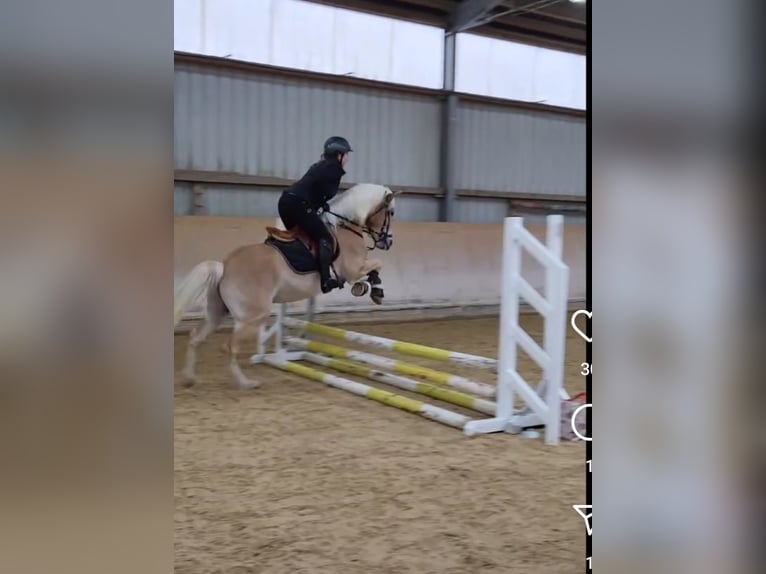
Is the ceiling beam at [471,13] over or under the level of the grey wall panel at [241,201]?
over

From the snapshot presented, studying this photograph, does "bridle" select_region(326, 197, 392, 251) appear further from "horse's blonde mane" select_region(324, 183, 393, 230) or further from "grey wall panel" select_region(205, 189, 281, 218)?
"grey wall panel" select_region(205, 189, 281, 218)

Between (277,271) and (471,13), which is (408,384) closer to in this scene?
(277,271)

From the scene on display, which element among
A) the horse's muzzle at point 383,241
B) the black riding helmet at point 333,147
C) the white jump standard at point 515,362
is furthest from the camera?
the horse's muzzle at point 383,241

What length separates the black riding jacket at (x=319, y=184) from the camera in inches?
92.4

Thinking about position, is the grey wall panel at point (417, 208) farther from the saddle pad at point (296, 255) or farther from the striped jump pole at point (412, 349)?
the saddle pad at point (296, 255)

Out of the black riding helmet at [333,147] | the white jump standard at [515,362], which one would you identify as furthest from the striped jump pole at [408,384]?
the black riding helmet at [333,147]

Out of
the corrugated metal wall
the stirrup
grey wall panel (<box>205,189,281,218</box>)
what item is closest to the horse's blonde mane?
the stirrup

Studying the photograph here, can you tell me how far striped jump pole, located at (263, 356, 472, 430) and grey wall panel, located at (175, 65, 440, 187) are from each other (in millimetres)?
1199

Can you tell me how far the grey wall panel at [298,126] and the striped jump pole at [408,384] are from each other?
1.24m

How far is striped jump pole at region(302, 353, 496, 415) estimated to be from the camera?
1898 millimetres
